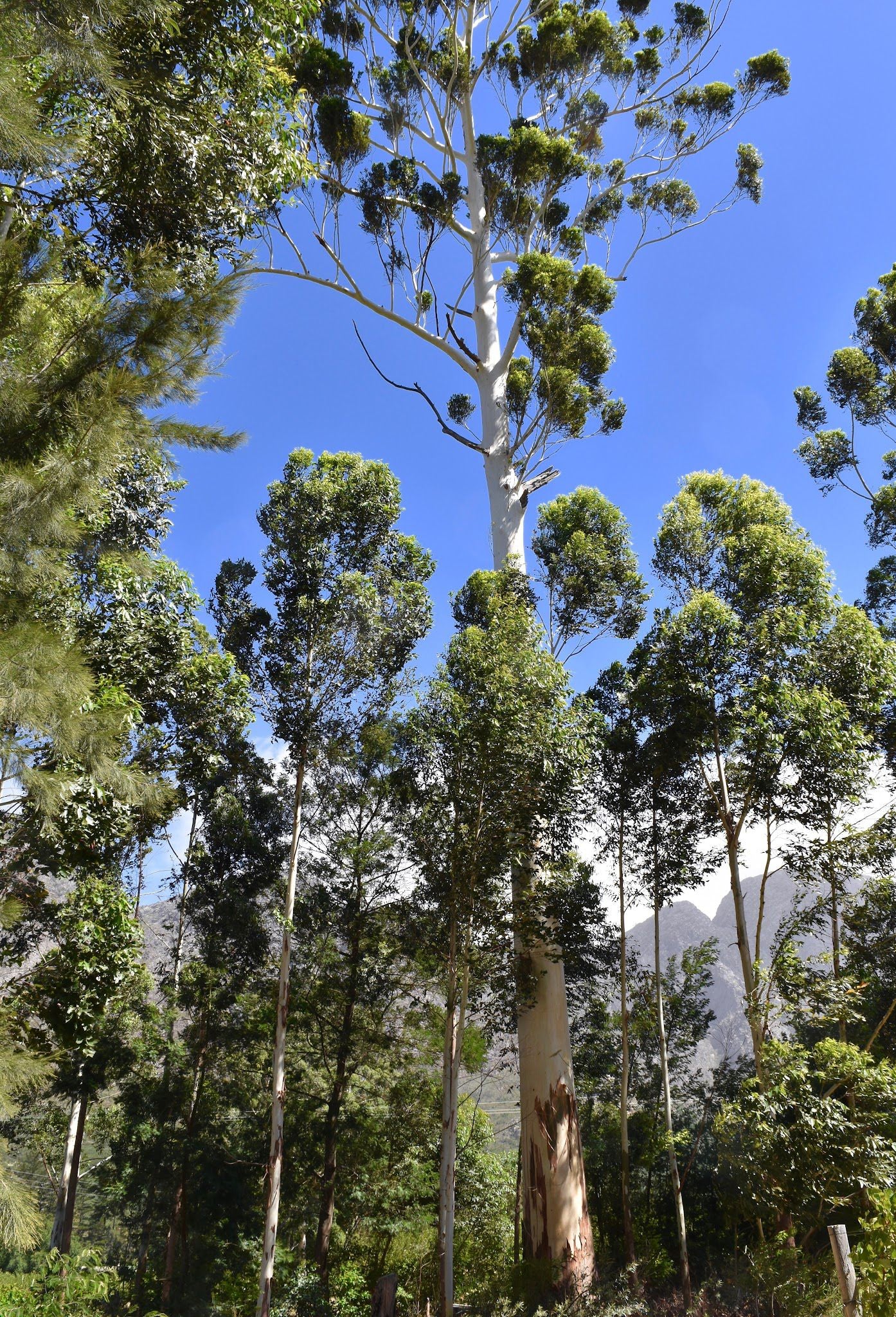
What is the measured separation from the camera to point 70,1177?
10.1 m

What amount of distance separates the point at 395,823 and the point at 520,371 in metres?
6.53

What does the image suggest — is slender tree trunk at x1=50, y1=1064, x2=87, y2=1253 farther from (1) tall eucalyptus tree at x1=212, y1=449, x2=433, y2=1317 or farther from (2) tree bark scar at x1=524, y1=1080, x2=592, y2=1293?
(2) tree bark scar at x1=524, y1=1080, x2=592, y2=1293

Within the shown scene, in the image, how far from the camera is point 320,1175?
11125 millimetres

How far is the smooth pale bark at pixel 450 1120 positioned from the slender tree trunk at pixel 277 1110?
1950 mm

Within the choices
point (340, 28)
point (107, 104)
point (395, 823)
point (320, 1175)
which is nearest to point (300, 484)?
point (395, 823)

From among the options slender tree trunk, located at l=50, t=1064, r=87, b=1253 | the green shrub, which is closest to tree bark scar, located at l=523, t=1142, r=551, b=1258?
the green shrub

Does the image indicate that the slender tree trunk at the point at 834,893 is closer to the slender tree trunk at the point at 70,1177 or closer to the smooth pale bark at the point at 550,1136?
the smooth pale bark at the point at 550,1136

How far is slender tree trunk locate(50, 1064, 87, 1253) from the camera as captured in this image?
9.79 meters

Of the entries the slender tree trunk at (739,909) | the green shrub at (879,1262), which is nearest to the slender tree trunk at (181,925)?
the slender tree trunk at (739,909)

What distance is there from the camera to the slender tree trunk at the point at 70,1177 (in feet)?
32.1

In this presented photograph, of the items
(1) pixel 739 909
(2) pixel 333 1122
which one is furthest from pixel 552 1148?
(2) pixel 333 1122

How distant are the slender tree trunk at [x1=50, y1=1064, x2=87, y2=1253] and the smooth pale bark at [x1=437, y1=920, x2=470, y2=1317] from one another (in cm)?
533

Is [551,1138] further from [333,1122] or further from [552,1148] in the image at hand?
[333,1122]

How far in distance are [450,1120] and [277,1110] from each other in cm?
244
